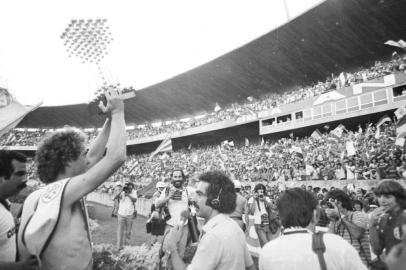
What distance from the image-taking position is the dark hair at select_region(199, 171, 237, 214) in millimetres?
2564

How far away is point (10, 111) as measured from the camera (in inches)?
162

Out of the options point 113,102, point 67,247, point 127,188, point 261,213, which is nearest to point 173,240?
point 67,247

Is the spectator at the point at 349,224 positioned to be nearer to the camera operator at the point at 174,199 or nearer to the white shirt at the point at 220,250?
the camera operator at the point at 174,199

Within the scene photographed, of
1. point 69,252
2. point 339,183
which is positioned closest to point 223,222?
point 69,252

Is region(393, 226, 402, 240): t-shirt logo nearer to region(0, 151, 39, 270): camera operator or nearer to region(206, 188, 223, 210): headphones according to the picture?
region(206, 188, 223, 210): headphones

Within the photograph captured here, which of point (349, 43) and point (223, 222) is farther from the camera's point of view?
point (349, 43)

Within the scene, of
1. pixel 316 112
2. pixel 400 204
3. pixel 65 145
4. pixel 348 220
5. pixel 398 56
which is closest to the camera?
pixel 65 145

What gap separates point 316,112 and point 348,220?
74.6 feet

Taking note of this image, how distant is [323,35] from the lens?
2698 cm

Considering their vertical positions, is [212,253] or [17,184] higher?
[17,184]

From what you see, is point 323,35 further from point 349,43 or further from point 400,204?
point 400,204

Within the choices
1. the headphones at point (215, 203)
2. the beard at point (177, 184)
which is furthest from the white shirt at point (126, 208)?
the headphones at point (215, 203)

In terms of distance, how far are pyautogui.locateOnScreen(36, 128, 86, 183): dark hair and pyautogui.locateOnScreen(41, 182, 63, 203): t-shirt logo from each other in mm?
163

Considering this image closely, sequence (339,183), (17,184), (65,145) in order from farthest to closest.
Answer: (339,183) → (17,184) → (65,145)
